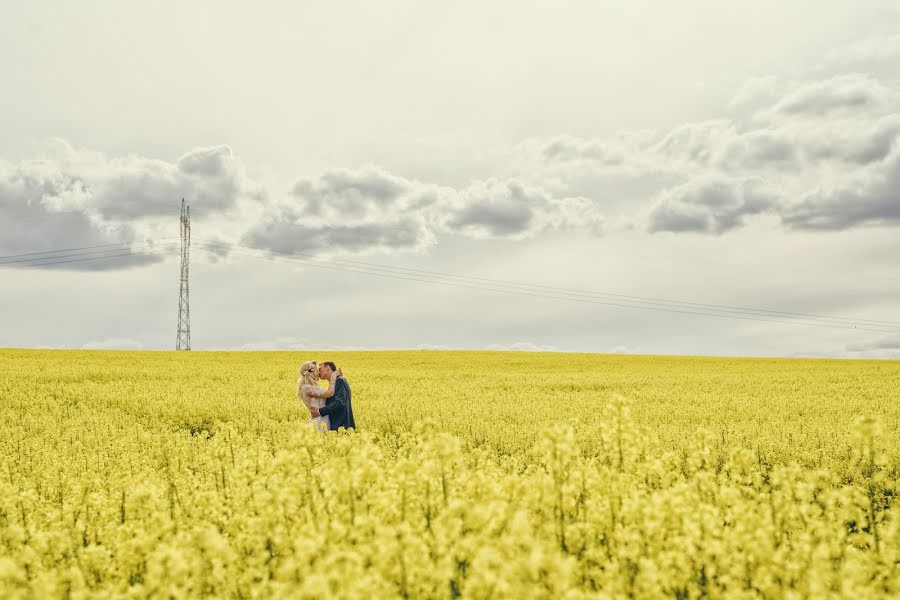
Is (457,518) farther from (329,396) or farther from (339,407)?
(329,396)

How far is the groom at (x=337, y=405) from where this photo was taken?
1056cm

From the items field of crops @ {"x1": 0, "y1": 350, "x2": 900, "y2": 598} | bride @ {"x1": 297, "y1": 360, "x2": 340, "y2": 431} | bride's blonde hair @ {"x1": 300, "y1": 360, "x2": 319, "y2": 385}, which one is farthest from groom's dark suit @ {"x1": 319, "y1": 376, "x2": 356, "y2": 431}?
field of crops @ {"x1": 0, "y1": 350, "x2": 900, "y2": 598}

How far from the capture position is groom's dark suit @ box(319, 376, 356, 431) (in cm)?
1055

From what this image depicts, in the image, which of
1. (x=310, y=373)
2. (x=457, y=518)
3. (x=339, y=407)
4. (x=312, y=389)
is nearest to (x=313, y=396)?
(x=312, y=389)

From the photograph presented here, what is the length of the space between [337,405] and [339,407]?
6 centimetres

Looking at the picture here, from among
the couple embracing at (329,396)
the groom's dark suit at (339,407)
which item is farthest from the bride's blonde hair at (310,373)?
the groom's dark suit at (339,407)

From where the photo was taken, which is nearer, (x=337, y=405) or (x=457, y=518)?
(x=457, y=518)

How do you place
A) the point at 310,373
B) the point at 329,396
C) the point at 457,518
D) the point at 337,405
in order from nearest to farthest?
the point at 457,518, the point at 337,405, the point at 329,396, the point at 310,373

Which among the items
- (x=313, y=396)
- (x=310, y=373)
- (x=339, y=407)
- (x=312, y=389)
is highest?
(x=310, y=373)

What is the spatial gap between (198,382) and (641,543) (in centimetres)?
2157

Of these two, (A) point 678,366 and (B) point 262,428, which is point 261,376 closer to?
(B) point 262,428

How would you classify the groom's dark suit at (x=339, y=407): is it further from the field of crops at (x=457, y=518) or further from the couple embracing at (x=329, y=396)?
the field of crops at (x=457, y=518)

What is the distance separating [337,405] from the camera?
416 inches

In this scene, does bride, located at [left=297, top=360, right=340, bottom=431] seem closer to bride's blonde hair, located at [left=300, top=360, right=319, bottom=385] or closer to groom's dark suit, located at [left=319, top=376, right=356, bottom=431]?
bride's blonde hair, located at [left=300, top=360, right=319, bottom=385]
